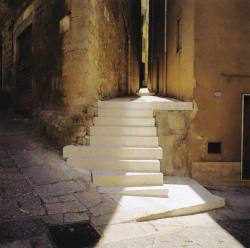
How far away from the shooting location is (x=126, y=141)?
6289 mm

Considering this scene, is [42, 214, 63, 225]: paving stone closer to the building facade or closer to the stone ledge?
the building facade

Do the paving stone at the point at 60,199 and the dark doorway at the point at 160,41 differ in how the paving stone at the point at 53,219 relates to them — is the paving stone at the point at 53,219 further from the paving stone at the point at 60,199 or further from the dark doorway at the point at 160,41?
the dark doorway at the point at 160,41

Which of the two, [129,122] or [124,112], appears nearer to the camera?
[129,122]

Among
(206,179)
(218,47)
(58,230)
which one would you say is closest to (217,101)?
(218,47)

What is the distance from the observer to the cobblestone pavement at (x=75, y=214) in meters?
3.83

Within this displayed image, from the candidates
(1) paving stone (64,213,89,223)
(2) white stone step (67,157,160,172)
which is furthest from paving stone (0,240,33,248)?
(2) white stone step (67,157,160,172)

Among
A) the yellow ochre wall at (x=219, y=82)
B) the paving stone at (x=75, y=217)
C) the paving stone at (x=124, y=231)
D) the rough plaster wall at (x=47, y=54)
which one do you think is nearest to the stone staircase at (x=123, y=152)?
the paving stone at (x=75, y=217)

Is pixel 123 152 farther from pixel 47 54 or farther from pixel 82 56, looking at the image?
pixel 47 54

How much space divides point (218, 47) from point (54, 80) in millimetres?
4035

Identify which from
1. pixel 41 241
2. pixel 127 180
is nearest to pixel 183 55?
pixel 127 180

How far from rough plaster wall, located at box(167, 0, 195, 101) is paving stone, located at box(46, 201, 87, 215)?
12.9 ft

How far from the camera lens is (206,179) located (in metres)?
7.03

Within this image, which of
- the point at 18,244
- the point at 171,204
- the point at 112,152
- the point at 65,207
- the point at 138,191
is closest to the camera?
the point at 18,244

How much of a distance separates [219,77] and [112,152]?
327 cm
